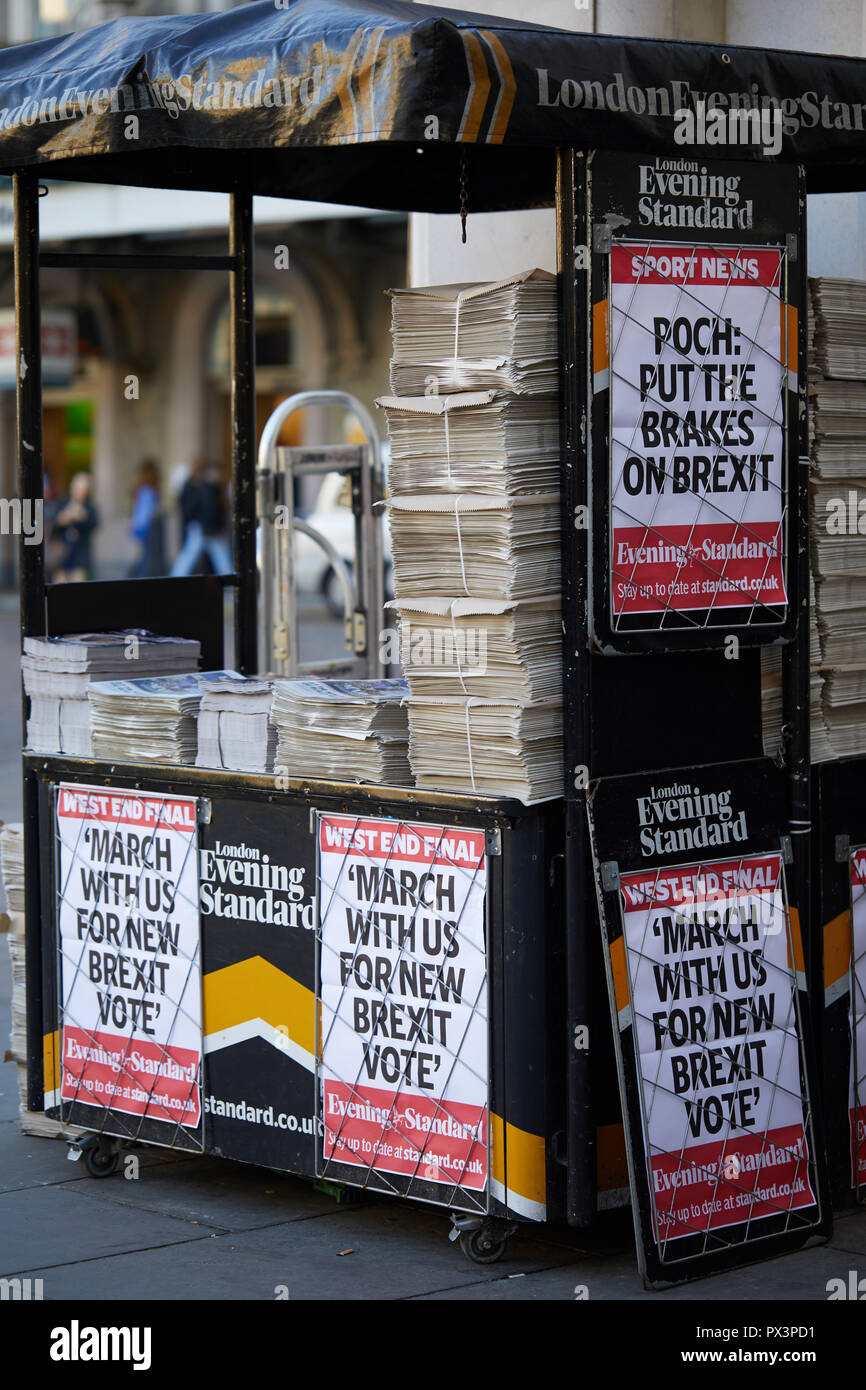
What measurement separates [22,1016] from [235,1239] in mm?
1221

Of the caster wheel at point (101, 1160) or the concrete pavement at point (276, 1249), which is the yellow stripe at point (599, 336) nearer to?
the concrete pavement at point (276, 1249)

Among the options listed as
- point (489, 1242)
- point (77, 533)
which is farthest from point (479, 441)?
point (77, 533)

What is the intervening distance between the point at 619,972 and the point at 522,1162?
510 mm

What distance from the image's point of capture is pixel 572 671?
14.9 feet

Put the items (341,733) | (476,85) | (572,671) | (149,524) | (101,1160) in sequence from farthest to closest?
(149,524) → (101,1160) → (341,733) → (572,671) → (476,85)

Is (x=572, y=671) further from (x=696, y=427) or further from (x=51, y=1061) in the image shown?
(x=51, y=1061)

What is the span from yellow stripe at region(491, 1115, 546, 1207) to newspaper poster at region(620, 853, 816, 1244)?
0.26m

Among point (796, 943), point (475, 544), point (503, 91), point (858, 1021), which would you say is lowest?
point (858, 1021)

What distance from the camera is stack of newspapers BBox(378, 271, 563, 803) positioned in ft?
14.8

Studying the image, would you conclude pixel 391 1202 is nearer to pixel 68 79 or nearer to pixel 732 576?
pixel 732 576

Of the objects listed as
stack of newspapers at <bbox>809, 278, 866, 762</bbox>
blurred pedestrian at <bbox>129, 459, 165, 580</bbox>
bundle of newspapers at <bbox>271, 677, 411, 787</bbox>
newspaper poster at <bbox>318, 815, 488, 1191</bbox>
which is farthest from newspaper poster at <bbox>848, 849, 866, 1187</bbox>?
blurred pedestrian at <bbox>129, 459, 165, 580</bbox>

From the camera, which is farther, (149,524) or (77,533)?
(149,524)

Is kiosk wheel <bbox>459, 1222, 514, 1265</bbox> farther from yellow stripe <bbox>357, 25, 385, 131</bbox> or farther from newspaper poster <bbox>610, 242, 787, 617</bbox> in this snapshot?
yellow stripe <bbox>357, 25, 385, 131</bbox>

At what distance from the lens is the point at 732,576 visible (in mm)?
4711
